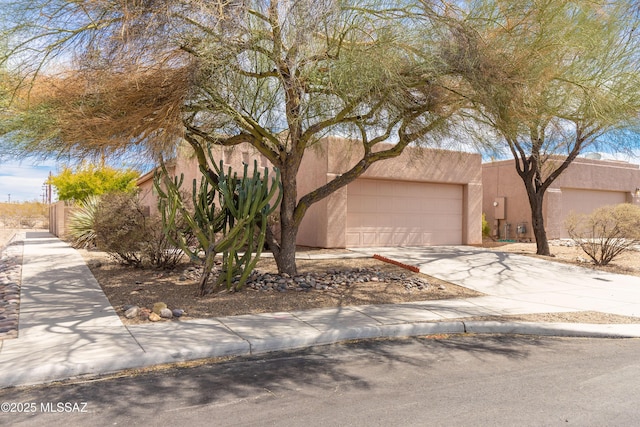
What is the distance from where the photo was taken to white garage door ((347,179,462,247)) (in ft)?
57.6

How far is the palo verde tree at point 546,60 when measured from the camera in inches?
338

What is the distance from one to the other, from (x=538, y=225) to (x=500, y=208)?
22.6ft

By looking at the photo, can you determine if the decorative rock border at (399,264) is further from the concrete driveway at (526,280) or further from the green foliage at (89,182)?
the green foliage at (89,182)

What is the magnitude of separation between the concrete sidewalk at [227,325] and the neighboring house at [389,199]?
4.99m

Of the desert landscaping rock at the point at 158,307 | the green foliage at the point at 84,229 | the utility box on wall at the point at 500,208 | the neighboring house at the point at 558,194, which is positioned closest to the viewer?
the desert landscaping rock at the point at 158,307

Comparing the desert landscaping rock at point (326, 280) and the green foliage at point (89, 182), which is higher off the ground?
the green foliage at point (89, 182)

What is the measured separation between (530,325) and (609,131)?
7.82m

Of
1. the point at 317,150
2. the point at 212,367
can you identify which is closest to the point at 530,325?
the point at 212,367

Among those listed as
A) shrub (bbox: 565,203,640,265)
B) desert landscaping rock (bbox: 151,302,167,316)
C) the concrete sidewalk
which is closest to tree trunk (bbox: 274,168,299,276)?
the concrete sidewalk

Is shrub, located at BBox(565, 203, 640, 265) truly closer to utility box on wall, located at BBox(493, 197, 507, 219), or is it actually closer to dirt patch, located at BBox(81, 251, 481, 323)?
dirt patch, located at BBox(81, 251, 481, 323)

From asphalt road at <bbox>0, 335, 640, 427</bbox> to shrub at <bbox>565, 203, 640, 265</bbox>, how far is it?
963 centimetres

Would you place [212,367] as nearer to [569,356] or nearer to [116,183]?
[569,356]

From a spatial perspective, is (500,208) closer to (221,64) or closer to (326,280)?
(326,280)

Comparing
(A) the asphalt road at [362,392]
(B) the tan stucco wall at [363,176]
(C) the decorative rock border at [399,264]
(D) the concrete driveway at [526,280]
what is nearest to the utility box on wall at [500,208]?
(B) the tan stucco wall at [363,176]
